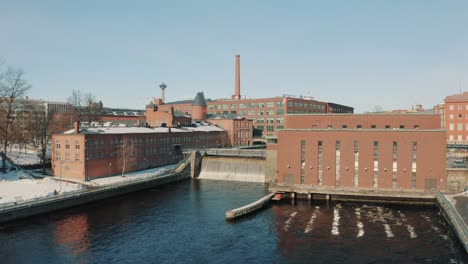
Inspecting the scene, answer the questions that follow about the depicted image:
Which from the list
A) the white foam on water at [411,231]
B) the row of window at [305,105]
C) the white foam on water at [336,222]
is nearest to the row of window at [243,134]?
the row of window at [305,105]

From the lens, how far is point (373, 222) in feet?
156

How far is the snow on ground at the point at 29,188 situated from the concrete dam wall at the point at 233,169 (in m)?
29.4

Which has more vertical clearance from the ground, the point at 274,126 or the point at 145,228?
the point at 274,126

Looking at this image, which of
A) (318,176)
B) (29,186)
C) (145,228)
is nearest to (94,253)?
(145,228)

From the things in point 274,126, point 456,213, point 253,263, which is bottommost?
point 253,263

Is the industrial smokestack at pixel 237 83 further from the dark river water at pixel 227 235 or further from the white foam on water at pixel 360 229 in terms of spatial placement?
the white foam on water at pixel 360 229

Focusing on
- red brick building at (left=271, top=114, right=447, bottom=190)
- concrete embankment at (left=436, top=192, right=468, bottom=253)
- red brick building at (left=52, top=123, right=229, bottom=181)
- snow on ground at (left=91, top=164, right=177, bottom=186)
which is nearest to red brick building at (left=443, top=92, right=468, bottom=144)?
red brick building at (left=271, top=114, right=447, bottom=190)

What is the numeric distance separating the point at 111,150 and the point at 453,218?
61846 millimetres

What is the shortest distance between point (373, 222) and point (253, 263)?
66.0 ft

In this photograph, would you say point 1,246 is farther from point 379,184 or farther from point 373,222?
point 379,184

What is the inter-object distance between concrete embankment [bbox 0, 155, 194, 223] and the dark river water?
3.76 feet

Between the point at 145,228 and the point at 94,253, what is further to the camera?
the point at 145,228

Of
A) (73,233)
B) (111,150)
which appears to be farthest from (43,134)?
(73,233)

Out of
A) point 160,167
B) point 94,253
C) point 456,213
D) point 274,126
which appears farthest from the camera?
point 274,126
